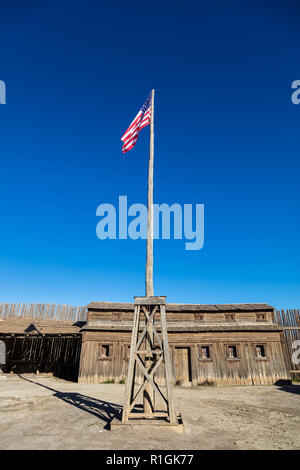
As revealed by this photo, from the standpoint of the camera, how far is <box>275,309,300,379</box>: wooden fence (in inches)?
774

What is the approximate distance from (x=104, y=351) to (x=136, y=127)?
16.2m

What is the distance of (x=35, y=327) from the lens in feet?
72.7

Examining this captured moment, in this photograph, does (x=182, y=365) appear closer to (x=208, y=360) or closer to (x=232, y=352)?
(x=208, y=360)

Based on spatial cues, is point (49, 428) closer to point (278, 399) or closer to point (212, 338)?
point (278, 399)

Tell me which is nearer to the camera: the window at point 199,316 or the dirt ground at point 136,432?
the dirt ground at point 136,432

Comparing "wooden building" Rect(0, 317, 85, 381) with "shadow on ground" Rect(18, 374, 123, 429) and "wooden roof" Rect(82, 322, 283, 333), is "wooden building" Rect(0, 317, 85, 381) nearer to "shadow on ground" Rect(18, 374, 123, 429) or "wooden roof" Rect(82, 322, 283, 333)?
"wooden roof" Rect(82, 322, 283, 333)

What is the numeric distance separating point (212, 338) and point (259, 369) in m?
3.90

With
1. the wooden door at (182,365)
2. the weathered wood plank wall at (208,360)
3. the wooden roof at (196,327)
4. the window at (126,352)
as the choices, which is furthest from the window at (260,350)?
the window at (126,352)

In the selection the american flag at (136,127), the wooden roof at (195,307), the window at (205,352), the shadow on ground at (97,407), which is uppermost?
the american flag at (136,127)

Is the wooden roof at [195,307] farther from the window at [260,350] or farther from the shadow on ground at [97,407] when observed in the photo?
the shadow on ground at [97,407]

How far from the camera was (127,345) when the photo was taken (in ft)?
61.2

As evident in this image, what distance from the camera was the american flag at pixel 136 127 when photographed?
977 centimetres

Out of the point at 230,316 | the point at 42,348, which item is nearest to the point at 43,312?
the point at 42,348
